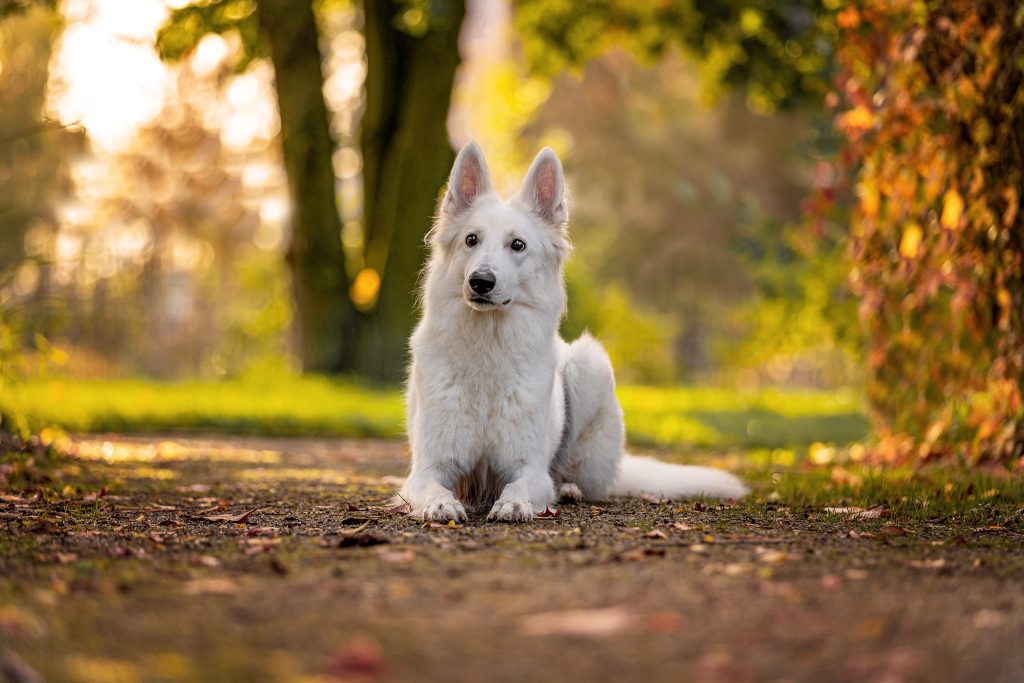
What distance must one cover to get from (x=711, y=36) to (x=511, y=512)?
463 inches

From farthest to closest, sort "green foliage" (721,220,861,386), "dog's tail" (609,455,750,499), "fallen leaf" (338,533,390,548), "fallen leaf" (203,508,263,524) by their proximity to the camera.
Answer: "green foliage" (721,220,861,386)
"dog's tail" (609,455,750,499)
"fallen leaf" (203,508,263,524)
"fallen leaf" (338,533,390,548)

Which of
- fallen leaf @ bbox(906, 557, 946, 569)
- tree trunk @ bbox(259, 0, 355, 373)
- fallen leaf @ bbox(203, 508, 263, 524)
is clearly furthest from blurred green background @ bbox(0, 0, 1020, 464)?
fallen leaf @ bbox(906, 557, 946, 569)

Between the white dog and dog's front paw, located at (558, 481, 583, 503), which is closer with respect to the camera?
the white dog

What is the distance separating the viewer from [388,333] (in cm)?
1379

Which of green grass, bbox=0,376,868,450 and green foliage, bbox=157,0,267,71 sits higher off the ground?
green foliage, bbox=157,0,267,71

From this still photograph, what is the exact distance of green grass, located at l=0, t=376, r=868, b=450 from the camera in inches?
416

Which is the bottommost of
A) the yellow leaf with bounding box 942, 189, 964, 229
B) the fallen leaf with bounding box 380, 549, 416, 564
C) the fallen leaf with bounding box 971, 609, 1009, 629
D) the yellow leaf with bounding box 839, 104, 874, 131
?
the fallen leaf with bounding box 380, 549, 416, 564

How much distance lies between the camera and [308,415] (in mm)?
10914

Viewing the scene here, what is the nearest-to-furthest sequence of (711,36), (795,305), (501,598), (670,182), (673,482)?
(501,598) < (673,482) < (711,36) < (795,305) < (670,182)

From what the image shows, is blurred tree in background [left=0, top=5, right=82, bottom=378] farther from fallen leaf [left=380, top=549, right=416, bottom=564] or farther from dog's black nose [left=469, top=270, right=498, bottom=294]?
fallen leaf [left=380, top=549, right=416, bottom=564]

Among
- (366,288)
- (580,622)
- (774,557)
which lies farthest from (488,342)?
(366,288)

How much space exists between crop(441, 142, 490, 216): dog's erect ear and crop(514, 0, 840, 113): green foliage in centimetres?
872

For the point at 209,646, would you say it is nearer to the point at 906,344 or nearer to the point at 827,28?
the point at 906,344

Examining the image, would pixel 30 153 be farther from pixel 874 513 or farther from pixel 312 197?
pixel 874 513
